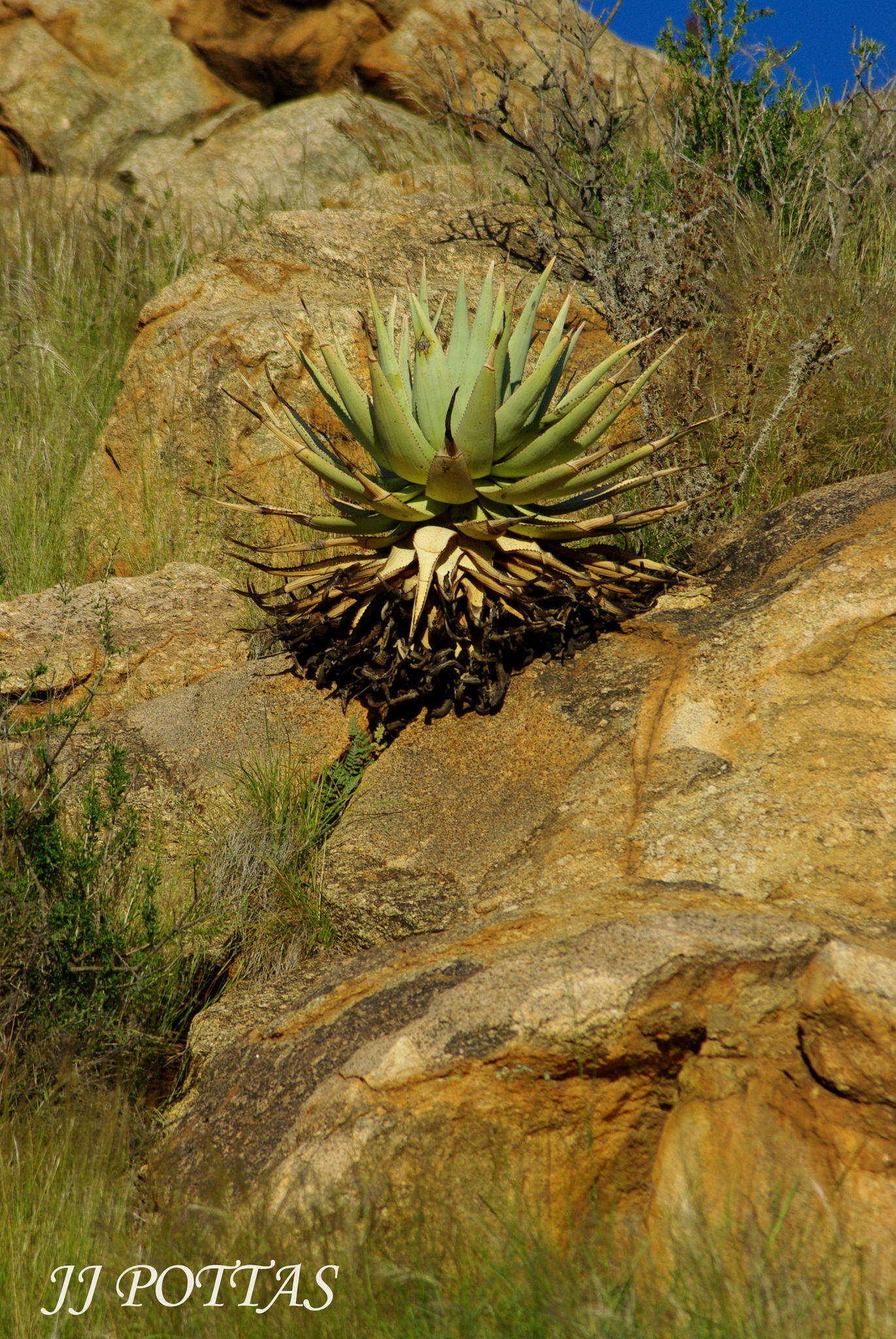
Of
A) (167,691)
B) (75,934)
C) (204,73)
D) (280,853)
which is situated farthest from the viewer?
(204,73)

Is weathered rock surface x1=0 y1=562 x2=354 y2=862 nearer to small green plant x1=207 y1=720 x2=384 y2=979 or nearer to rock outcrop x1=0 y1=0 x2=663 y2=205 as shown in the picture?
small green plant x1=207 y1=720 x2=384 y2=979

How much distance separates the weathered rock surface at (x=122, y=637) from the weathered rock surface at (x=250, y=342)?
866mm

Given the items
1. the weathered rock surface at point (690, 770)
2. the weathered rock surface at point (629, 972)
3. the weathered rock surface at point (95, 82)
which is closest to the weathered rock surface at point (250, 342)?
the weathered rock surface at point (690, 770)

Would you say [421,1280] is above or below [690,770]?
below

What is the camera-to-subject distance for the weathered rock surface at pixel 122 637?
4004 mm

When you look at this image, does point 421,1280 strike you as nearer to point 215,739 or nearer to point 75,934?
point 75,934

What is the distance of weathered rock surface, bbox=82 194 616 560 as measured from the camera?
206 inches

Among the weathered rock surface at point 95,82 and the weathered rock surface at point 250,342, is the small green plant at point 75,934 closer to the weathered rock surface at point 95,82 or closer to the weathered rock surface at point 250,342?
the weathered rock surface at point 250,342

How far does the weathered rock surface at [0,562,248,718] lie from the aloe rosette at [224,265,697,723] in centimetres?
92

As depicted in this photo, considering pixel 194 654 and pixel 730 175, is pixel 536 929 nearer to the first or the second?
pixel 194 654

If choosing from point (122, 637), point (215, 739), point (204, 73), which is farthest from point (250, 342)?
point (204, 73)

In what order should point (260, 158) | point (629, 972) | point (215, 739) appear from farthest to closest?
1. point (260, 158)
2. point (215, 739)
3. point (629, 972)

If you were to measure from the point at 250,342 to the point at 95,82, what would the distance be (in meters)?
10.2

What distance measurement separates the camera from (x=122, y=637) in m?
4.18
